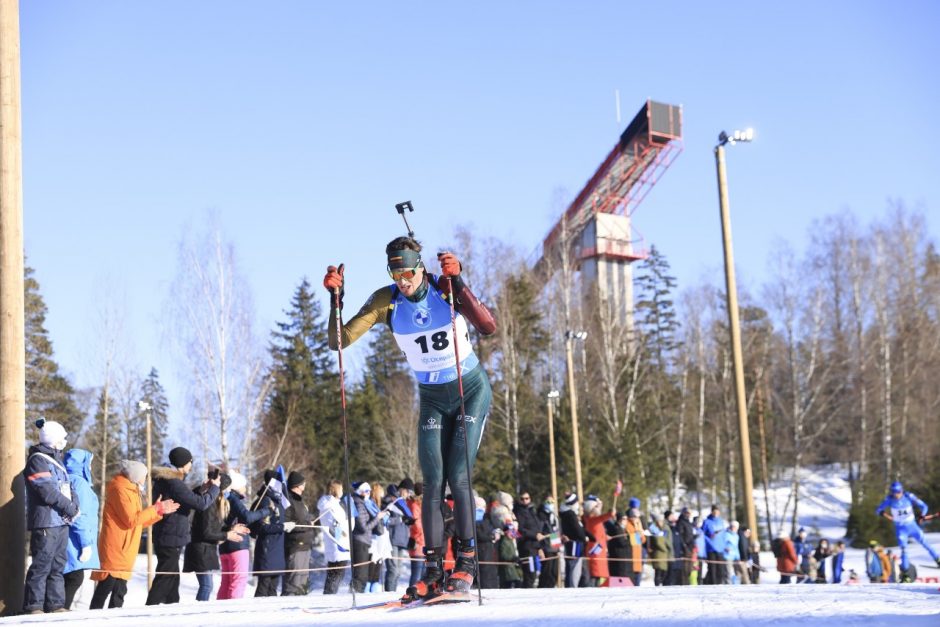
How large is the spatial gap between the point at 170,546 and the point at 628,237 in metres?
39.0

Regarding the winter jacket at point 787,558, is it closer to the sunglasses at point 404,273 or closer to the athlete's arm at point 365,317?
the athlete's arm at point 365,317

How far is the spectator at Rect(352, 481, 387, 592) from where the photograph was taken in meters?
12.4

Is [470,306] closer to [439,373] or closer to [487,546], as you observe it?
[439,373]

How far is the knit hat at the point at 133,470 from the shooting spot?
859 cm

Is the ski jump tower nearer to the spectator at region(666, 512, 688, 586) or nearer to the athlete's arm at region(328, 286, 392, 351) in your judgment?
the spectator at region(666, 512, 688, 586)

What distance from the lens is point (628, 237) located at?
4631 cm

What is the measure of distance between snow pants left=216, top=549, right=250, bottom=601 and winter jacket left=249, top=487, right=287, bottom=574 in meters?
0.43

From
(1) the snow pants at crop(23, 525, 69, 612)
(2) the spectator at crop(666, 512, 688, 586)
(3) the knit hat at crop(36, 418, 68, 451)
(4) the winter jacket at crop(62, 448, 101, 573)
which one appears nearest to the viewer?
(1) the snow pants at crop(23, 525, 69, 612)

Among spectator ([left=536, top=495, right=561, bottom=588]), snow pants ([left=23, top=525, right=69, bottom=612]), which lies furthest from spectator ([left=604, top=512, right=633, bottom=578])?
snow pants ([left=23, top=525, right=69, bottom=612])

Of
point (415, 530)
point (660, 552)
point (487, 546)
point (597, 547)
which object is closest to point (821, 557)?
point (660, 552)

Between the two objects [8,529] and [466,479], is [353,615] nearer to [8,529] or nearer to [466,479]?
[466,479]

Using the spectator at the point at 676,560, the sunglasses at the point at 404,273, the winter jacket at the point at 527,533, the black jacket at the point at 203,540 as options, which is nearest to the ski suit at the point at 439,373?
the sunglasses at the point at 404,273

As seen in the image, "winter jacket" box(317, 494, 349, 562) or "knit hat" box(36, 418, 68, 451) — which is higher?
"knit hat" box(36, 418, 68, 451)

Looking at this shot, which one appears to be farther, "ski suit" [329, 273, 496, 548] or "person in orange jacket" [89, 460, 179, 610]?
"person in orange jacket" [89, 460, 179, 610]
